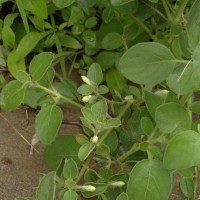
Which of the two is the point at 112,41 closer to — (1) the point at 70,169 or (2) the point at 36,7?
(2) the point at 36,7

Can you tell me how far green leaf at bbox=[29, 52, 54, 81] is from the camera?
4.18 ft

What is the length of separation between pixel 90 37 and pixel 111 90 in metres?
0.17

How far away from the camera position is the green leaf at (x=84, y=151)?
48.4 inches

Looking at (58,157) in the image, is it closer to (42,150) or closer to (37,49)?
(42,150)

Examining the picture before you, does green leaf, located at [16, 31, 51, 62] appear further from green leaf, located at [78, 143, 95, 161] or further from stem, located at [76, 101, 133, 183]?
green leaf, located at [78, 143, 95, 161]

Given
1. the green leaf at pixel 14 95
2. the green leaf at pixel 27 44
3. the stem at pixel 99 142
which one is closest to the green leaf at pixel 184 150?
the stem at pixel 99 142

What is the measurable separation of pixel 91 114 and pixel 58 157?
27 cm

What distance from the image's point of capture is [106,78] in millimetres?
1696

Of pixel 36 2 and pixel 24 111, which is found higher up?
pixel 36 2

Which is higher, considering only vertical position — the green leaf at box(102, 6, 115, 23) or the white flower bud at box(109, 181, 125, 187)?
the green leaf at box(102, 6, 115, 23)

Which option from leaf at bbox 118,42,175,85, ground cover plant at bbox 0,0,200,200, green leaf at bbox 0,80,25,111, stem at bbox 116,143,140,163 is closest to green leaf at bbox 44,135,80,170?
ground cover plant at bbox 0,0,200,200

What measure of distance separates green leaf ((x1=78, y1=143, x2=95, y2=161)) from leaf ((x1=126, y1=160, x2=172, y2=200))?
11 centimetres

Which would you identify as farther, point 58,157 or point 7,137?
point 7,137

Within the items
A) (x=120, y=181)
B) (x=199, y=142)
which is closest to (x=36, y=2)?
(x=120, y=181)
